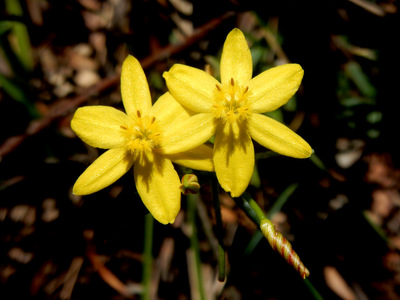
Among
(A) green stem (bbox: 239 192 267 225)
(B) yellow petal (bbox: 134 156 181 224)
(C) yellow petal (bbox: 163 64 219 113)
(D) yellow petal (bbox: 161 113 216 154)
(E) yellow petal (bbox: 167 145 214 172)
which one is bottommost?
(A) green stem (bbox: 239 192 267 225)

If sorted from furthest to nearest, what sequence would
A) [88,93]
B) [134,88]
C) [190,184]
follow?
[88,93], [134,88], [190,184]

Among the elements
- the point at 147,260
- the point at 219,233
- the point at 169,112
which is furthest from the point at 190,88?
the point at 147,260

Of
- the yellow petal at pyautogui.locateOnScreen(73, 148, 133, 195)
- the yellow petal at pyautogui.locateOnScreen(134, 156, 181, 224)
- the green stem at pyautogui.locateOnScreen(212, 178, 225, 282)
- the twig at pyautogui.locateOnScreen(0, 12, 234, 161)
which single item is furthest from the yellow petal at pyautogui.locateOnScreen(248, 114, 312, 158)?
the twig at pyautogui.locateOnScreen(0, 12, 234, 161)

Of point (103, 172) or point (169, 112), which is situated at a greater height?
point (169, 112)

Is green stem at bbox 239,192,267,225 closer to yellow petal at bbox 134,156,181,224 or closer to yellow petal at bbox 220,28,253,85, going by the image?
yellow petal at bbox 134,156,181,224

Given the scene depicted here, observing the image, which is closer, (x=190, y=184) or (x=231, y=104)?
(x=190, y=184)

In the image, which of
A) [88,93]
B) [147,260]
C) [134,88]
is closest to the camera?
[134,88]

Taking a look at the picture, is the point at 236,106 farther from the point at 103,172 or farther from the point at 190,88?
the point at 103,172
